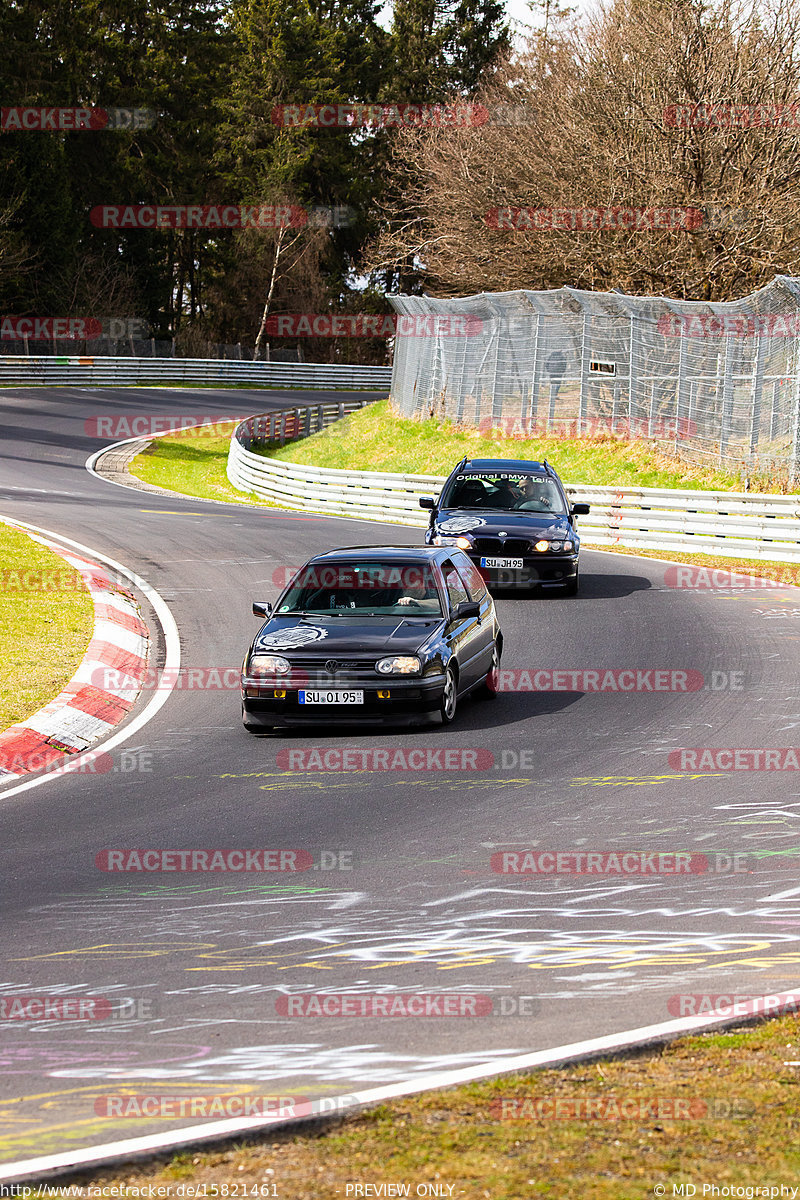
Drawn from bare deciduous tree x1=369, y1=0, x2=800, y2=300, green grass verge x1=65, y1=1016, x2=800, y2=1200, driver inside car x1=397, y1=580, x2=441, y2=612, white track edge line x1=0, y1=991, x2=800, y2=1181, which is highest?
bare deciduous tree x1=369, y1=0, x2=800, y2=300

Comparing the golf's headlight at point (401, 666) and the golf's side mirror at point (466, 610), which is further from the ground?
the golf's side mirror at point (466, 610)

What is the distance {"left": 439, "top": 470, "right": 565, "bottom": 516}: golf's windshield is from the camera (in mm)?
20375

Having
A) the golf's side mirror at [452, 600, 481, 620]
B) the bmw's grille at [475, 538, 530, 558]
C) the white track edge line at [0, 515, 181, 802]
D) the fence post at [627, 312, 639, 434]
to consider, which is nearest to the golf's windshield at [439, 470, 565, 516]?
the bmw's grille at [475, 538, 530, 558]

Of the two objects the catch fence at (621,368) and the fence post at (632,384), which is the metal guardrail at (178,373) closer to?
the catch fence at (621,368)

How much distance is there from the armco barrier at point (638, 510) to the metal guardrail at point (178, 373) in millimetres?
29460

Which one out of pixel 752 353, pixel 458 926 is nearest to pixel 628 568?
pixel 752 353

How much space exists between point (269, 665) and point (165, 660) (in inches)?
161

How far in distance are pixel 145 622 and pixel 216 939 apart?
11123 millimetres

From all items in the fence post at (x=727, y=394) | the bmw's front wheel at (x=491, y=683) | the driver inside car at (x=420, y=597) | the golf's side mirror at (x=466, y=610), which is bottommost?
the bmw's front wheel at (x=491, y=683)

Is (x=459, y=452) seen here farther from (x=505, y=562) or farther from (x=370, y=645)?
(x=370, y=645)

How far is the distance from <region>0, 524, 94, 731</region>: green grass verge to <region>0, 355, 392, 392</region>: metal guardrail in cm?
3977

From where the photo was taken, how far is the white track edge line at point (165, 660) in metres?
10.5

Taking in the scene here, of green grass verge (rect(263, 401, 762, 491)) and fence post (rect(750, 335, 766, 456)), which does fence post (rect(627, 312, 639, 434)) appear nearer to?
green grass verge (rect(263, 401, 762, 491))

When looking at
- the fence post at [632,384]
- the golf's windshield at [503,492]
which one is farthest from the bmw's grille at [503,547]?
the fence post at [632,384]
